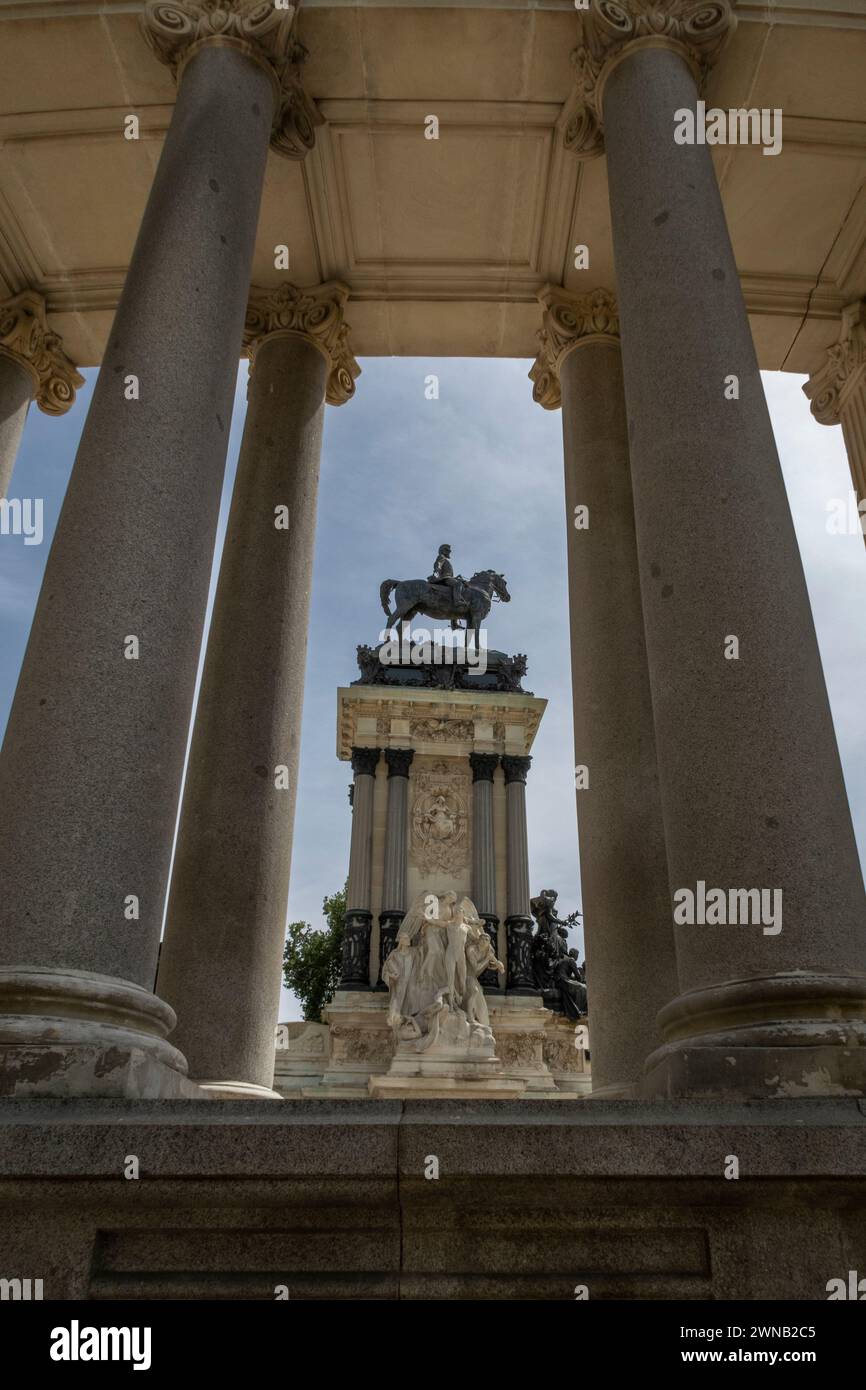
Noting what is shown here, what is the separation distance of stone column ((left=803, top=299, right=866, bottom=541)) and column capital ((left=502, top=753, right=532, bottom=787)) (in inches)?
1560

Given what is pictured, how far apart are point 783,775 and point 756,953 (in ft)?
6.12

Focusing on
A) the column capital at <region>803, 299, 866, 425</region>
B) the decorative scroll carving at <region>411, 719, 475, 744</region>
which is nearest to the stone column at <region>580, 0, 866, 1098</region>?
the column capital at <region>803, 299, 866, 425</region>

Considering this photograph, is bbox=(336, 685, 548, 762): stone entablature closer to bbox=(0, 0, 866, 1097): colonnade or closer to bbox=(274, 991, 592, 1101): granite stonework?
bbox=(274, 991, 592, 1101): granite stonework

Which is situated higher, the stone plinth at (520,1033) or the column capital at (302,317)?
the column capital at (302,317)

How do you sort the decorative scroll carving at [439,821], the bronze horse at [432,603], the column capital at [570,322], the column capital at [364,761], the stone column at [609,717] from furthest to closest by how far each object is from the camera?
the bronze horse at [432,603], the column capital at [364,761], the decorative scroll carving at [439,821], the column capital at [570,322], the stone column at [609,717]

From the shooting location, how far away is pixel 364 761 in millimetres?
61688

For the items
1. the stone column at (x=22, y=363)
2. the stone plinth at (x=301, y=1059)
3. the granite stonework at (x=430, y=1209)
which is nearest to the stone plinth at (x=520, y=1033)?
the stone plinth at (x=301, y=1059)

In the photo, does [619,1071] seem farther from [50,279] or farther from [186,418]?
[50,279]

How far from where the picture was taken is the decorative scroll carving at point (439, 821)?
5934 centimetres

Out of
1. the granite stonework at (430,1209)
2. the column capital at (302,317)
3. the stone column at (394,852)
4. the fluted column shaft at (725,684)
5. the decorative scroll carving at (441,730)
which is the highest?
the decorative scroll carving at (441,730)

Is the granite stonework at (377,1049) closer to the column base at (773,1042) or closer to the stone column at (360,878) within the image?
the stone column at (360,878)

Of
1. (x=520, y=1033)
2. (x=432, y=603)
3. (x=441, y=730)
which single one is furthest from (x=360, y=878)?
(x=432, y=603)

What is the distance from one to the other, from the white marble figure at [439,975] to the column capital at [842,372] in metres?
27.6

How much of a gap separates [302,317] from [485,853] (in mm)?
40868
